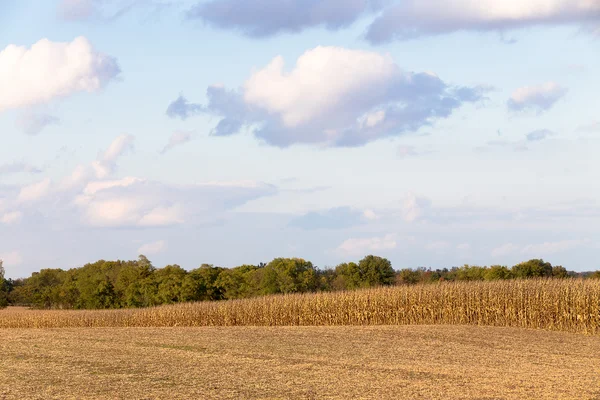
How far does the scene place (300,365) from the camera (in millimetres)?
18906

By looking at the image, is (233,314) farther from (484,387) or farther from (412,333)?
(484,387)

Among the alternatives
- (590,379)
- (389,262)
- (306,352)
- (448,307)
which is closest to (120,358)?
(306,352)

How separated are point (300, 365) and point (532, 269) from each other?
63.9m

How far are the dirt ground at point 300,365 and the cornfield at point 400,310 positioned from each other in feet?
14.4

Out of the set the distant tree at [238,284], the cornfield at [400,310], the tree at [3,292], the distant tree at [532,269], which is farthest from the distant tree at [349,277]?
the tree at [3,292]

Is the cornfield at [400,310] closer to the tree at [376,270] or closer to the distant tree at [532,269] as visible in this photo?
the tree at [376,270]

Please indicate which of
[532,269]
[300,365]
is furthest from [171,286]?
[300,365]

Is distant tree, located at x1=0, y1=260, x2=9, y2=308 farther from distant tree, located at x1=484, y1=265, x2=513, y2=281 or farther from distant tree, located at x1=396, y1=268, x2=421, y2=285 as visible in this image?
distant tree, located at x1=484, y1=265, x2=513, y2=281

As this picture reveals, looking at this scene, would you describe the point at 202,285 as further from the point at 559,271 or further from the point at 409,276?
the point at 559,271

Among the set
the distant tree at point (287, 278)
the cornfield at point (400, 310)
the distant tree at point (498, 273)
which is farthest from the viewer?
the distant tree at point (498, 273)

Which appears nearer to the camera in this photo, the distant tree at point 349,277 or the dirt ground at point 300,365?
the dirt ground at point 300,365

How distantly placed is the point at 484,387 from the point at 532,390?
1.03 m

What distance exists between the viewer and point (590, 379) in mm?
16766

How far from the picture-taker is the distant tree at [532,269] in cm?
7655
